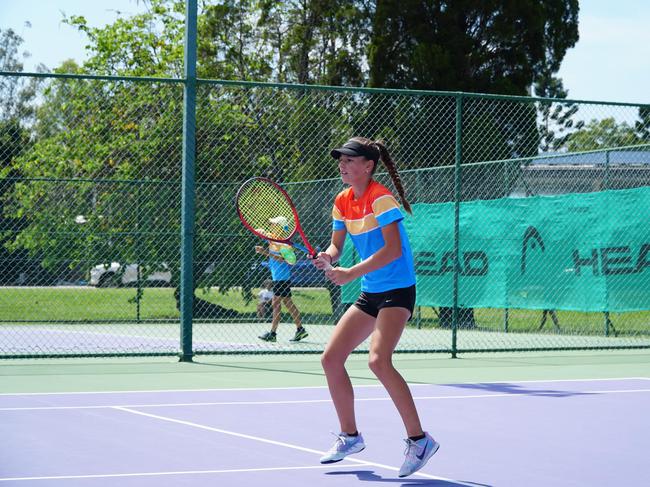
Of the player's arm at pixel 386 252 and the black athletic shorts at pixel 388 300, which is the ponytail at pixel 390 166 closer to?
the player's arm at pixel 386 252

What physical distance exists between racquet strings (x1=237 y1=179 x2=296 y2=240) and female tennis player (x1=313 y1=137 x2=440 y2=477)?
65cm

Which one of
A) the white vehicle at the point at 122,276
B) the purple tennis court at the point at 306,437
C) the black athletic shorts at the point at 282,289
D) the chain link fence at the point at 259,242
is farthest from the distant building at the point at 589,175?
the purple tennis court at the point at 306,437

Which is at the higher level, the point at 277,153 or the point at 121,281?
the point at 277,153

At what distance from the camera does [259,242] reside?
16.1 metres

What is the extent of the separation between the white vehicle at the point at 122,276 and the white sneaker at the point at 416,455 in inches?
467

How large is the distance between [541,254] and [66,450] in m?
8.60

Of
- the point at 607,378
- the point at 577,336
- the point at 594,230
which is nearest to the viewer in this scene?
the point at 607,378

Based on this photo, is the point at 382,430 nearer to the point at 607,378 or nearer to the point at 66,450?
the point at 66,450

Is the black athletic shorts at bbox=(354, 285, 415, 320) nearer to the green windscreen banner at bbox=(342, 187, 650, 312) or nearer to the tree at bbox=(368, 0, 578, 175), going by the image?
the green windscreen banner at bbox=(342, 187, 650, 312)

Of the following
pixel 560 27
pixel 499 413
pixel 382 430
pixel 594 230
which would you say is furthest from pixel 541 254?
pixel 560 27

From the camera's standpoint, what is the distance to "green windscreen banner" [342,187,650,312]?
13.0 meters

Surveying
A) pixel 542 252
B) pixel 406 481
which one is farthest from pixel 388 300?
pixel 542 252

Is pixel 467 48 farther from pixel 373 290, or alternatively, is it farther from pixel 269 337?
pixel 373 290

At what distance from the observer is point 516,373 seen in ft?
34.5
